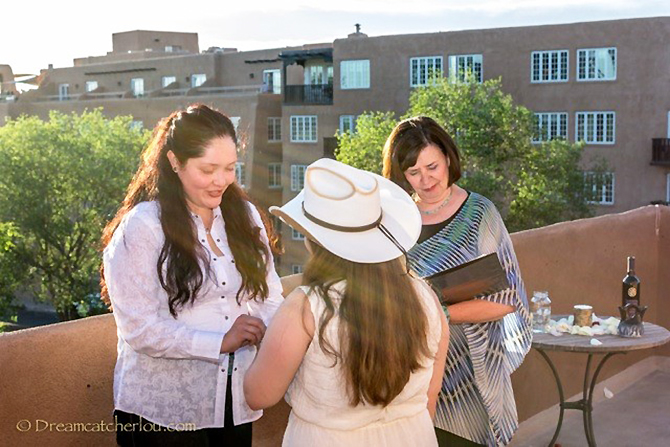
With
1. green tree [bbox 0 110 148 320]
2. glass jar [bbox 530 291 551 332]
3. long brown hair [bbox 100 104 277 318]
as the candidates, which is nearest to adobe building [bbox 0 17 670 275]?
green tree [bbox 0 110 148 320]

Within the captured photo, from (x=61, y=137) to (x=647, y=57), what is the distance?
22.9m

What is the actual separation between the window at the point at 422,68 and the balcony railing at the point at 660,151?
31.2 feet

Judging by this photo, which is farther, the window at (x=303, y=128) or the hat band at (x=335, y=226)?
the window at (x=303, y=128)

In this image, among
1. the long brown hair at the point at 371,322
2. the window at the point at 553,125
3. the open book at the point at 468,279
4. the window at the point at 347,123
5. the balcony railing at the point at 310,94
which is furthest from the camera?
the balcony railing at the point at 310,94

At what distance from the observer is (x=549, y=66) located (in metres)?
40.0

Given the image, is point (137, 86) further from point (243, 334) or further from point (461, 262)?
point (243, 334)

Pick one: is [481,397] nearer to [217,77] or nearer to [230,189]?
[230,189]

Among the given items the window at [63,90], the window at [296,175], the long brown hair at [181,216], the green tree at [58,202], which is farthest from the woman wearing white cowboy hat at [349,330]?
the window at [63,90]

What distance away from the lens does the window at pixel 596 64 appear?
38.4 m

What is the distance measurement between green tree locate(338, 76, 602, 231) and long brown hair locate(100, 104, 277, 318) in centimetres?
3126

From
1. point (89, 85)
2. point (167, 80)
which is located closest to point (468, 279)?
point (167, 80)

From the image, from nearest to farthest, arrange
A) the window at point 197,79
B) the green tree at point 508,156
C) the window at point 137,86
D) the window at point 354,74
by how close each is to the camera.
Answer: the green tree at point 508,156
the window at point 354,74
the window at point 197,79
the window at point 137,86

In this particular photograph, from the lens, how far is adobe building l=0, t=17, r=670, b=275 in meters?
38.1

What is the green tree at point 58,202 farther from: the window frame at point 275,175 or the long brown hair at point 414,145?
the long brown hair at point 414,145
